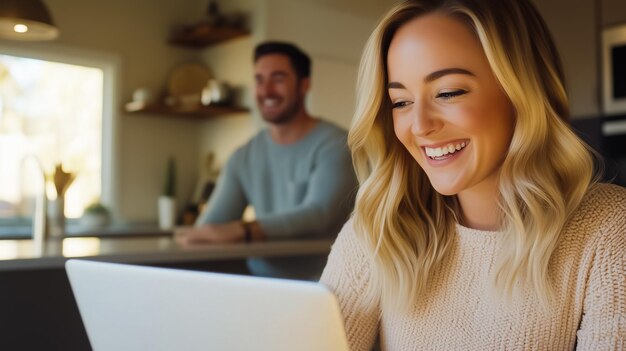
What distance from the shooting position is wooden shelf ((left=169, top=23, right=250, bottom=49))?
467cm

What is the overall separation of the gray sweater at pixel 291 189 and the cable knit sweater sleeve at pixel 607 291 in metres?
1.46

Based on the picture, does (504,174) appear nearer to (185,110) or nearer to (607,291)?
(607,291)

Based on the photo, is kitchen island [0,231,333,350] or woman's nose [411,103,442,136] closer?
woman's nose [411,103,442,136]

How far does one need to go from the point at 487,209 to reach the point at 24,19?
2.26 meters

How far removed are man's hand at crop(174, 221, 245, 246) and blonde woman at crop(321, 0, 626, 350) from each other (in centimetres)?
117

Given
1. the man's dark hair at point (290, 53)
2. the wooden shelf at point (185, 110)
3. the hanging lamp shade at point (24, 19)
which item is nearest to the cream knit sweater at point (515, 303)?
the man's dark hair at point (290, 53)

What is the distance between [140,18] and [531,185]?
14.4ft

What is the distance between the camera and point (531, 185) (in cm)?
103

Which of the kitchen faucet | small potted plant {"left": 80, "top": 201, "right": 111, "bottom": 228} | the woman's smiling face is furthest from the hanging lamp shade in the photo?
the woman's smiling face

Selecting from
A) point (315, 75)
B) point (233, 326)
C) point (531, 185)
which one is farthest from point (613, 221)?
point (315, 75)

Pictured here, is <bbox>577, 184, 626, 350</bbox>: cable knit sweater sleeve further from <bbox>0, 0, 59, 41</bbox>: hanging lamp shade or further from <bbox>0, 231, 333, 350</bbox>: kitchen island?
<bbox>0, 0, 59, 41</bbox>: hanging lamp shade

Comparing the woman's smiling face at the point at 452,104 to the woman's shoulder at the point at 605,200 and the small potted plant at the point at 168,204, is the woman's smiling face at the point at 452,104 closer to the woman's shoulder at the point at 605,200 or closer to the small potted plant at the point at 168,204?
the woman's shoulder at the point at 605,200

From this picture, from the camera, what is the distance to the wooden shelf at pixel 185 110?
15.4 ft

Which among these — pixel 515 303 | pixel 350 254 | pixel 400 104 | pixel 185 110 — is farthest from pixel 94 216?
pixel 515 303
